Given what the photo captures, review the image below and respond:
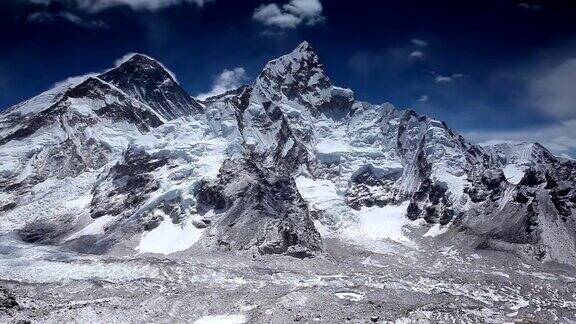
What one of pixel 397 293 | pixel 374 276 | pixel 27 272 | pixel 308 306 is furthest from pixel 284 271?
pixel 27 272

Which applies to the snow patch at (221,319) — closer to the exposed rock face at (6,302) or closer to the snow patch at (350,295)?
the exposed rock face at (6,302)

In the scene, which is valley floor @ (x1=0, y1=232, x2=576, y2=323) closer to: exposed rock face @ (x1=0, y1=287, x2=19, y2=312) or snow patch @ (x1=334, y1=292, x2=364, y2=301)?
snow patch @ (x1=334, y1=292, x2=364, y2=301)

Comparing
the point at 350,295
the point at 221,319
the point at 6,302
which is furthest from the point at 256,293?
the point at 6,302

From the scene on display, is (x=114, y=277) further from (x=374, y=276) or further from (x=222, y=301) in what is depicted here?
(x=374, y=276)

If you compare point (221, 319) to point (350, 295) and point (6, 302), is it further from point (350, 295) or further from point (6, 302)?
point (350, 295)

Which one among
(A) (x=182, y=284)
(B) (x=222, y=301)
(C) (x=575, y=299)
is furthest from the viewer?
(C) (x=575, y=299)

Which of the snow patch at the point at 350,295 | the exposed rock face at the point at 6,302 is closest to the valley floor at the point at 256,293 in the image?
the snow patch at the point at 350,295

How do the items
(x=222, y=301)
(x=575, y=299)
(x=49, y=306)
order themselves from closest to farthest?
(x=49, y=306)
(x=222, y=301)
(x=575, y=299)

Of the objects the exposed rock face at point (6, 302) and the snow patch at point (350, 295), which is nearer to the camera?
the exposed rock face at point (6, 302)
